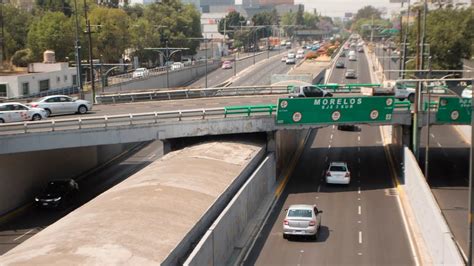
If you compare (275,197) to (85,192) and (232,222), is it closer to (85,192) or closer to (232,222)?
(232,222)

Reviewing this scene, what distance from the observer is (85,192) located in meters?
42.0

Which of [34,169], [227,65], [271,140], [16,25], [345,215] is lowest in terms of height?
[345,215]

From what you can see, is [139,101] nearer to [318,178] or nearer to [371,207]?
[318,178]

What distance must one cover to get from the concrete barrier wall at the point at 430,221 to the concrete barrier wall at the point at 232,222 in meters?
7.67

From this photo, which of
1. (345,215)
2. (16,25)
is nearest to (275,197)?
(345,215)

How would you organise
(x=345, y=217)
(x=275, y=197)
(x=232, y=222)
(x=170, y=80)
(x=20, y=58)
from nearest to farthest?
(x=232, y=222) → (x=345, y=217) → (x=275, y=197) → (x=20, y=58) → (x=170, y=80)

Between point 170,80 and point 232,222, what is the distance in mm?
81267

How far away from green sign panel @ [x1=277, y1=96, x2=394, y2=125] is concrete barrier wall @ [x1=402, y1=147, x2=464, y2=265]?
18.7 ft

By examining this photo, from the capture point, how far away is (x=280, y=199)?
38.4m

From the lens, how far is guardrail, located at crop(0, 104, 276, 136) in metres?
37.1

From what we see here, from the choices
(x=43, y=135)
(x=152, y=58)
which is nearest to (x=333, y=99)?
(x=43, y=135)

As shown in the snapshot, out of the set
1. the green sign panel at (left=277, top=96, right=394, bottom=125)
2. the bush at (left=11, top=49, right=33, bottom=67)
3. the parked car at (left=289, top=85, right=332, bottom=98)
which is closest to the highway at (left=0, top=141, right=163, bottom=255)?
the green sign panel at (left=277, top=96, right=394, bottom=125)

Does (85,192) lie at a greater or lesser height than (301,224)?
lesser

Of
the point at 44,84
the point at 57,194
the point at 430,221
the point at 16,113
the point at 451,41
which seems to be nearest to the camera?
the point at 430,221
